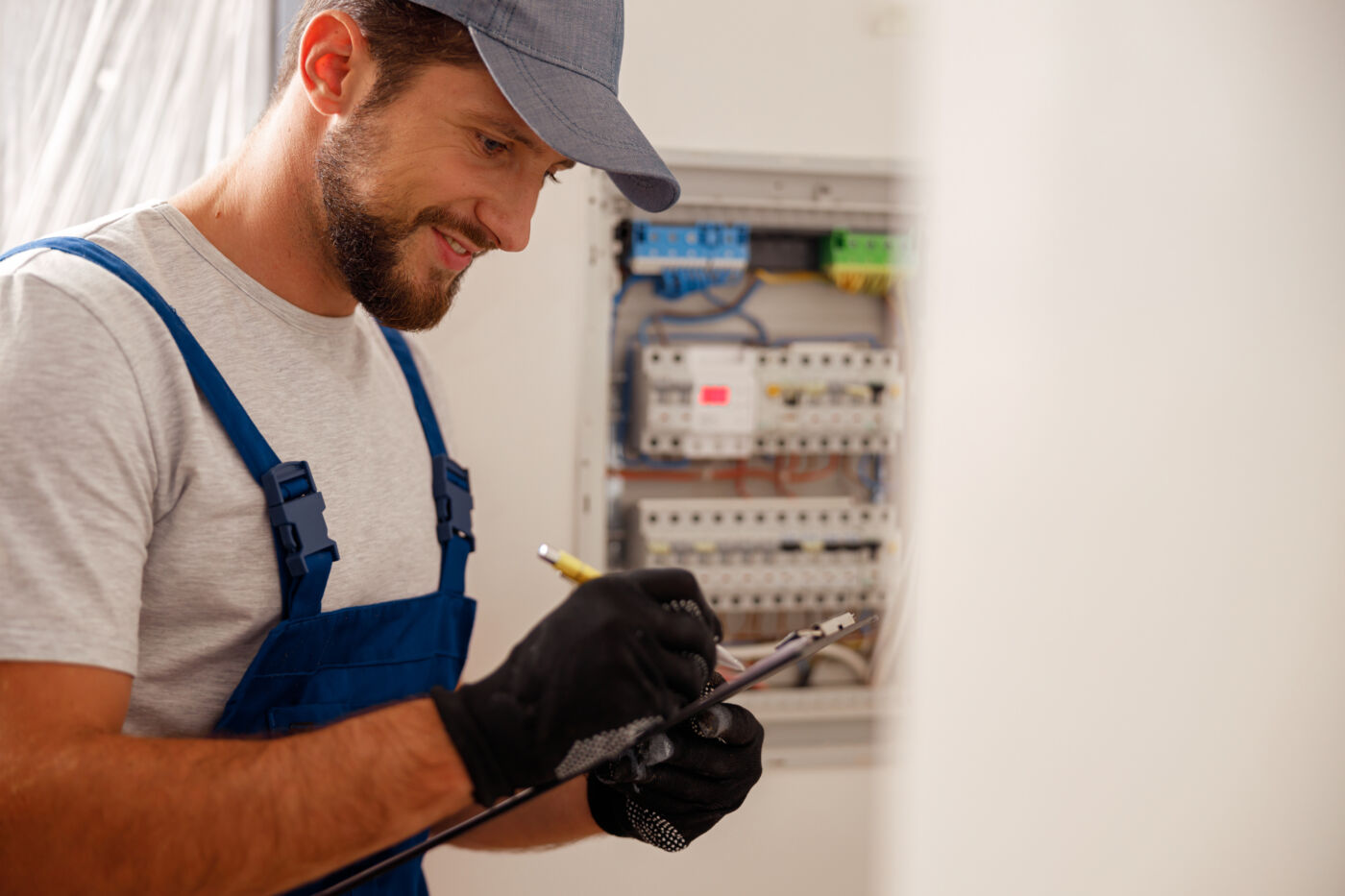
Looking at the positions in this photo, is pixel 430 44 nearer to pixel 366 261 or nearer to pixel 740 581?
pixel 366 261

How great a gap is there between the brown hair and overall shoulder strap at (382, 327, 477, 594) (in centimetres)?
32

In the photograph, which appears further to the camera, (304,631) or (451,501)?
(451,501)

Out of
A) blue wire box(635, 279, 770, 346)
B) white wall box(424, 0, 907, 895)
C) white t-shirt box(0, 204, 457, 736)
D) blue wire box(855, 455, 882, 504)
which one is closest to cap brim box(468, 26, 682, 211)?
white t-shirt box(0, 204, 457, 736)

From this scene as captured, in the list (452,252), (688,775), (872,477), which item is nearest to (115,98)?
(452,252)

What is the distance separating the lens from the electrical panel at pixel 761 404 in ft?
4.58

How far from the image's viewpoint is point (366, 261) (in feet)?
2.58

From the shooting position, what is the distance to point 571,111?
2.35 ft

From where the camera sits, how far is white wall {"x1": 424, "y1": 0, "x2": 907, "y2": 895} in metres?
1.32

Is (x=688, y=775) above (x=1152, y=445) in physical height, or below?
below

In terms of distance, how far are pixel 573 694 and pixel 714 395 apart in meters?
0.90

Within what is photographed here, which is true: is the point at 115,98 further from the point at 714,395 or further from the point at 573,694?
the point at 573,694

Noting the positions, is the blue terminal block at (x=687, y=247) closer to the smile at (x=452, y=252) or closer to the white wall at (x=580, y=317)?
the white wall at (x=580, y=317)

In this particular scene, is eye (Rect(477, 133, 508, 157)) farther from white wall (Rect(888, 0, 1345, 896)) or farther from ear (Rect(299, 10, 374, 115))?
white wall (Rect(888, 0, 1345, 896))

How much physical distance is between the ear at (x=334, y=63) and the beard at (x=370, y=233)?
0.02 m
